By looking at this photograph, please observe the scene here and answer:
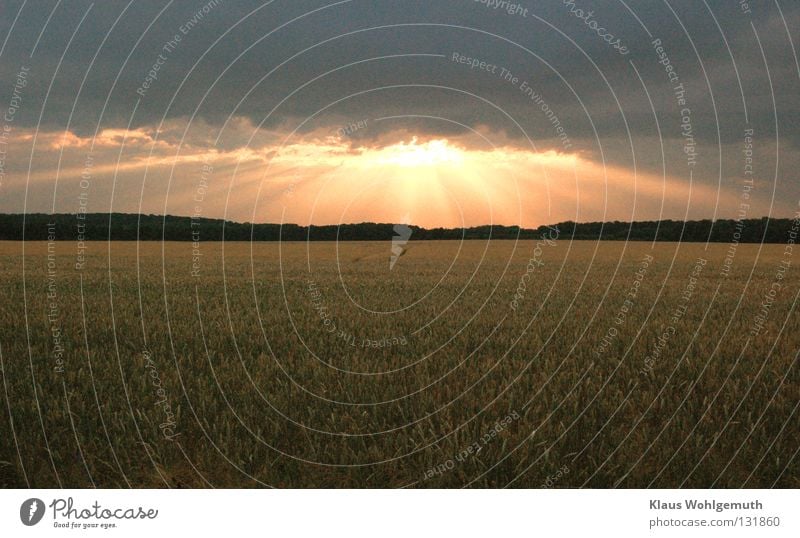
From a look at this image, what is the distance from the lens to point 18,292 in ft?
53.4

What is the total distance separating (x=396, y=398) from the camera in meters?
6.48

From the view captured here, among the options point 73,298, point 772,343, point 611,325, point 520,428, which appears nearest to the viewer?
point 520,428

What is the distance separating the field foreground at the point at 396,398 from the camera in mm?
5348

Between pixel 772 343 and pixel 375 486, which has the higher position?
pixel 772 343

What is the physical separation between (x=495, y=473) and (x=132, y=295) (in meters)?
12.0

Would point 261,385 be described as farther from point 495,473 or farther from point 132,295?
point 132,295

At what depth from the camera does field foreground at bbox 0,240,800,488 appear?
535 cm

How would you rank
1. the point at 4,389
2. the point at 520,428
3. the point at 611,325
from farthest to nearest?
the point at 611,325
the point at 4,389
the point at 520,428

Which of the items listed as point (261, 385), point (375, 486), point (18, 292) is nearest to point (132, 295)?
point (18, 292)

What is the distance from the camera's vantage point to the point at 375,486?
5.30 meters

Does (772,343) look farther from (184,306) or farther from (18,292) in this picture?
(18,292)
